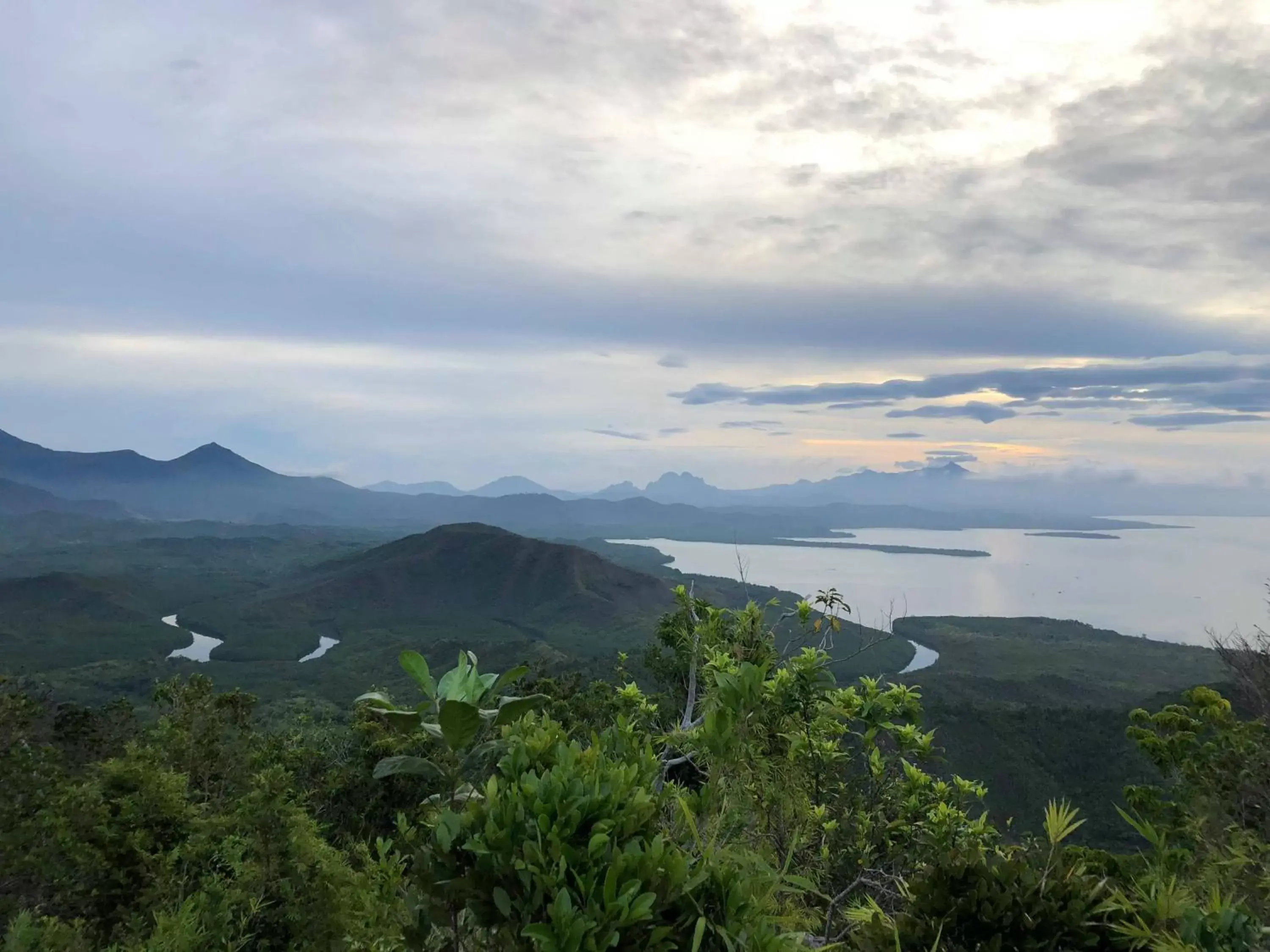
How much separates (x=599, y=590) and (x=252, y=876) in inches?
4736

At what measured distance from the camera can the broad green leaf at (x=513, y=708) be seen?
6.52 ft

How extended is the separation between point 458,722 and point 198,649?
11051cm

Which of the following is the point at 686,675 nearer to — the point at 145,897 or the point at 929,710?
the point at 145,897

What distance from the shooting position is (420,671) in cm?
193

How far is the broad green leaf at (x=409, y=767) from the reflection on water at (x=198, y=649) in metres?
99.0

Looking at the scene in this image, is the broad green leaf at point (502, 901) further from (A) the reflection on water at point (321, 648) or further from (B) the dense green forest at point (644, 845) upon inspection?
(A) the reflection on water at point (321, 648)

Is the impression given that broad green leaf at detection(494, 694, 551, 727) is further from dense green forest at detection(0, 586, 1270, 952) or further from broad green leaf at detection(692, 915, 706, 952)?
broad green leaf at detection(692, 915, 706, 952)

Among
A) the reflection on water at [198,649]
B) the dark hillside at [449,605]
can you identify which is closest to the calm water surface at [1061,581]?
the dark hillside at [449,605]

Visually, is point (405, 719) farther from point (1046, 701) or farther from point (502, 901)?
point (1046, 701)

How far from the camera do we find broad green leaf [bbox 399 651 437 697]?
190 centimetres

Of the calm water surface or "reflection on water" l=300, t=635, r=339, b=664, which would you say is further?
the calm water surface

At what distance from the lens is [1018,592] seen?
136375 mm

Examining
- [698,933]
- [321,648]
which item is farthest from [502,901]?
[321,648]

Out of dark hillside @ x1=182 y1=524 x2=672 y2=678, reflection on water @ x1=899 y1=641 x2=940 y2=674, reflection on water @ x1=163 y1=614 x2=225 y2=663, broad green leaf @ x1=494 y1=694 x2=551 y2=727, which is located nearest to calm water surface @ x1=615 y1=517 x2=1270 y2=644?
reflection on water @ x1=899 y1=641 x2=940 y2=674
